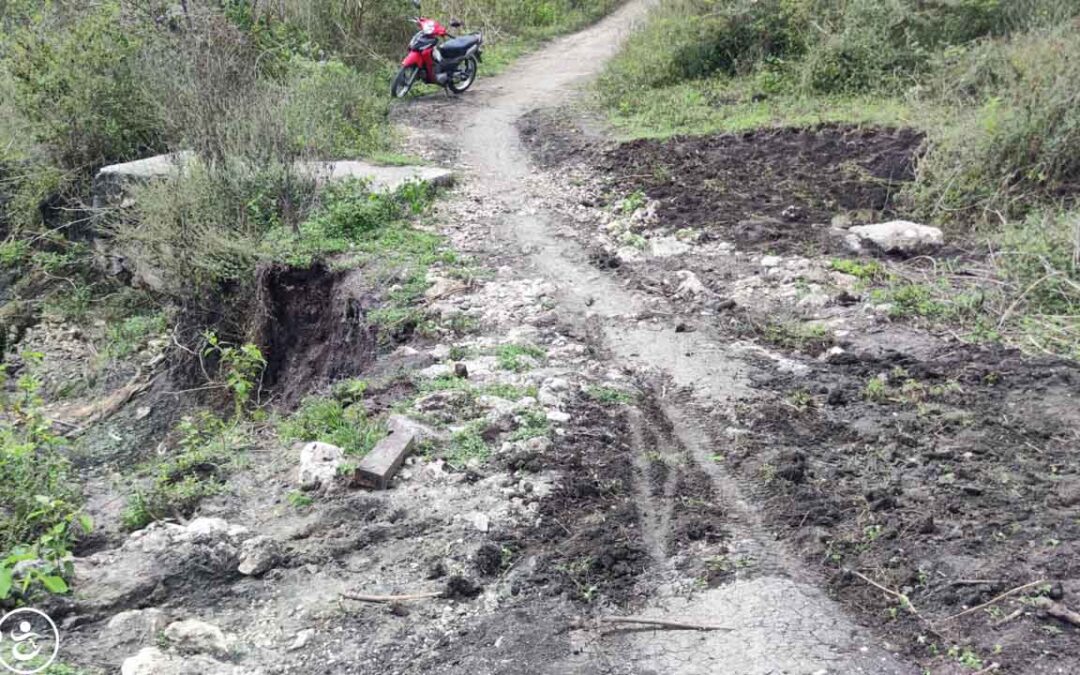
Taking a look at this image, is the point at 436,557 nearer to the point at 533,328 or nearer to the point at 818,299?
the point at 533,328

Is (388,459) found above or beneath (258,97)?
beneath

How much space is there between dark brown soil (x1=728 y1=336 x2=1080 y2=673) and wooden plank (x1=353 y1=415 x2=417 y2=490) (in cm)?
156

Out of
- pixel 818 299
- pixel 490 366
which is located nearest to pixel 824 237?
pixel 818 299

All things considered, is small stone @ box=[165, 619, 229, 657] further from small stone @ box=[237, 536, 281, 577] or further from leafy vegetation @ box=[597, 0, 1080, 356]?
leafy vegetation @ box=[597, 0, 1080, 356]

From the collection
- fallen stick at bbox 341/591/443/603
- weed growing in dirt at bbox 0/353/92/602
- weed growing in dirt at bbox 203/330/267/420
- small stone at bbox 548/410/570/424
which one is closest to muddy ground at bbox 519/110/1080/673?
small stone at bbox 548/410/570/424

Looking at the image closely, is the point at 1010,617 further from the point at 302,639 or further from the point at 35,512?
the point at 35,512

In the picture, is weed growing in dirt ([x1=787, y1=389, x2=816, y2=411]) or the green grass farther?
the green grass

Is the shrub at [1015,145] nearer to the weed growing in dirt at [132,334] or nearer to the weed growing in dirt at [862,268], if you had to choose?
the weed growing in dirt at [862,268]

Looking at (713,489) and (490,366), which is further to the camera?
(490,366)

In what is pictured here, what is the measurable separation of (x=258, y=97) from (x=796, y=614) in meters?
7.14

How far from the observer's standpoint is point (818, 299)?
5594mm

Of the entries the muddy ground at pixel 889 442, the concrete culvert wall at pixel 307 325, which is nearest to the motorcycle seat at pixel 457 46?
the muddy ground at pixel 889 442

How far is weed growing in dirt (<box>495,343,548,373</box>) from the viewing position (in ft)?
16.0

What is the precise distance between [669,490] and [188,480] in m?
2.31
